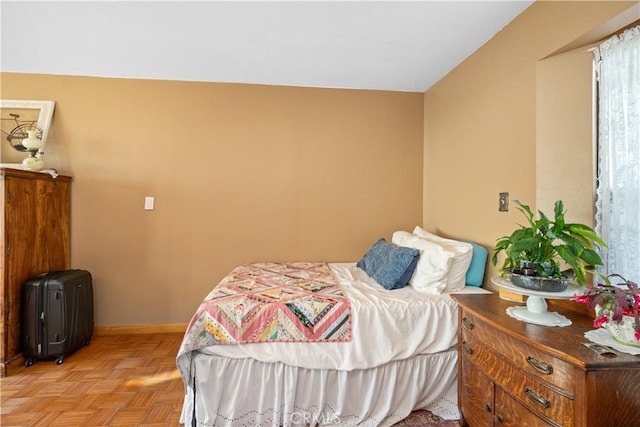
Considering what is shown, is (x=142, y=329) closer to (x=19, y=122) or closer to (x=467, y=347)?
(x=19, y=122)

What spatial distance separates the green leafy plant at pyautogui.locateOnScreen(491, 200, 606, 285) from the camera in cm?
121

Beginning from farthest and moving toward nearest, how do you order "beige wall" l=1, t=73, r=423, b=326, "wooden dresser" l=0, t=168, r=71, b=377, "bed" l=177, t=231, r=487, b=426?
"beige wall" l=1, t=73, r=423, b=326 → "wooden dresser" l=0, t=168, r=71, b=377 → "bed" l=177, t=231, r=487, b=426

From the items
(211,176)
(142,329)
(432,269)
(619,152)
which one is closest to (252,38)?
(211,176)

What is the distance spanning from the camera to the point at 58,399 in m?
1.94

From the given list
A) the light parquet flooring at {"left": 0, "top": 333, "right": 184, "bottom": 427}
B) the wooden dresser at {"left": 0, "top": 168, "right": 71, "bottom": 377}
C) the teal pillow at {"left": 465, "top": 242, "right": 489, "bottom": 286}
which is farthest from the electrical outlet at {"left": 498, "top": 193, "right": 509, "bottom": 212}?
the wooden dresser at {"left": 0, "top": 168, "right": 71, "bottom": 377}

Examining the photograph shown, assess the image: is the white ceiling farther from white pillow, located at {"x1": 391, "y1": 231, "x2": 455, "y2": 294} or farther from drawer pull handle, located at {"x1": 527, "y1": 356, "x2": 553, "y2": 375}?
drawer pull handle, located at {"x1": 527, "y1": 356, "x2": 553, "y2": 375}

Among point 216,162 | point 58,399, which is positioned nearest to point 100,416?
point 58,399

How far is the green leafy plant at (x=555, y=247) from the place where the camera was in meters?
1.21

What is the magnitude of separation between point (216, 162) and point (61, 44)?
138 cm

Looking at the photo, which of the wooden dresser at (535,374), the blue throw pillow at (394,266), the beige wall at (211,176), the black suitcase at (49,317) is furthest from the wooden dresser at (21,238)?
the wooden dresser at (535,374)

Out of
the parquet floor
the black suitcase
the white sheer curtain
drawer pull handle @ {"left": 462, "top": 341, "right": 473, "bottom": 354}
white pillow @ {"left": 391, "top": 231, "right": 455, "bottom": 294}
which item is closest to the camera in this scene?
the white sheer curtain

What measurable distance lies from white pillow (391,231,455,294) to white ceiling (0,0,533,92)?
4.81 feet

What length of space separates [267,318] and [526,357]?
48.4 inches

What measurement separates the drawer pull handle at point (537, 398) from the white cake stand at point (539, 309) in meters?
0.27
